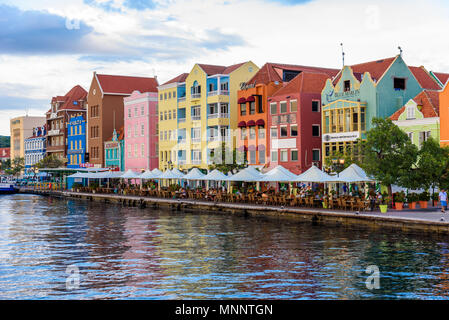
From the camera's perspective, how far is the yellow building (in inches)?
3228

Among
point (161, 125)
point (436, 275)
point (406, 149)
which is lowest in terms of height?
point (436, 275)

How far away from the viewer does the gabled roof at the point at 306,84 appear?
2768 inches

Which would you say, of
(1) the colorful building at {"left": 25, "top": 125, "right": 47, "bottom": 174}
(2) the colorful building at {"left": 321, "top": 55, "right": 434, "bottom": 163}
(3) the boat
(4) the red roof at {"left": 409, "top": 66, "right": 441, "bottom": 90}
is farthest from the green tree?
(1) the colorful building at {"left": 25, "top": 125, "right": 47, "bottom": 174}

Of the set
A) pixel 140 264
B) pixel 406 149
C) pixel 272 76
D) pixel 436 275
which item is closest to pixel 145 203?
pixel 272 76

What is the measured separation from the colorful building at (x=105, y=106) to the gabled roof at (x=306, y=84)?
48.4 meters

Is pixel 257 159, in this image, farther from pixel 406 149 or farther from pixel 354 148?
pixel 406 149

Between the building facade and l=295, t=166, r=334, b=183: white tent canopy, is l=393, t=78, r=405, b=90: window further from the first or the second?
the building facade

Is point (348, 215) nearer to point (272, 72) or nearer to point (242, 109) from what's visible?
point (272, 72)

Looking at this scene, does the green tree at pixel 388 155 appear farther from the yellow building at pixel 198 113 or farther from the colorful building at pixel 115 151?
the colorful building at pixel 115 151

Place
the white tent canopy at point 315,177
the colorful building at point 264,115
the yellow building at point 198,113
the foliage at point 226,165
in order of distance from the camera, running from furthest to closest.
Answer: the yellow building at point 198,113, the colorful building at point 264,115, the foliage at point 226,165, the white tent canopy at point 315,177

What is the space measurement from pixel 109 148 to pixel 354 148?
2413 inches

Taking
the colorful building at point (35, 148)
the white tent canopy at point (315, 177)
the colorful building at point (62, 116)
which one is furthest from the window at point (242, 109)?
the colorful building at point (35, 148)

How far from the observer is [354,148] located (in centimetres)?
6094

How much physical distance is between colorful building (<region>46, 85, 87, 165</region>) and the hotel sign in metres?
75.3
